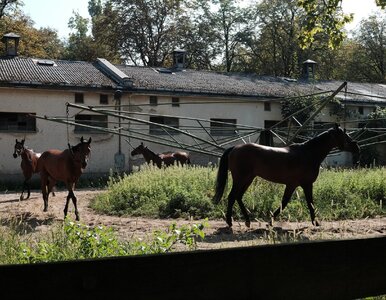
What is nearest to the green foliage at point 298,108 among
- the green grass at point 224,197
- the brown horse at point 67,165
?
the green grass at point 224,197

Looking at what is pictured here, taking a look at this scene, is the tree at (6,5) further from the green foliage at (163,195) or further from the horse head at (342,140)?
the horse head at (342,140)

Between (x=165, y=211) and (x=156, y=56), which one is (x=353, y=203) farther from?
(x=156, y=56)

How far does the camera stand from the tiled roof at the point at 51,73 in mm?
21797

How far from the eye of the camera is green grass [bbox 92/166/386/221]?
10.5 metres

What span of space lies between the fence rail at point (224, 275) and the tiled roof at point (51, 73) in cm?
2081

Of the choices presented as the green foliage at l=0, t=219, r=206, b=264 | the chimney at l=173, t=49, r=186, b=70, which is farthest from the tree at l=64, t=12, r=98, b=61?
the green foliage at l=0, t=219, r=206, b=264

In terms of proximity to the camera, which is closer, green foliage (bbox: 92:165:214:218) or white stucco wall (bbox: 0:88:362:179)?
green foliage (bbox: 92:165:214:218)

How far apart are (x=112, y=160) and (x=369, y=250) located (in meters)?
21.3

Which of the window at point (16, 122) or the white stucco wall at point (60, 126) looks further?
the window at point (16, 122)

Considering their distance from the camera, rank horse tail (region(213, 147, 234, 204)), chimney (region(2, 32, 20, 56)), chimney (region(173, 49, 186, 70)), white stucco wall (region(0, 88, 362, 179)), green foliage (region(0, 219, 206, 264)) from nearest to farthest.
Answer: green foliage (region(0, 219, 206, 264)), horse tail (region(213, 147, 234, 204)), white stucco wall (region(0, 88, 362, 179)), chimney (region(2, 32, 20, 56)), chimney (region(173, 49, 186, 70))

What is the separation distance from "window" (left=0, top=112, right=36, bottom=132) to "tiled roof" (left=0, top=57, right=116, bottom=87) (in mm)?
1487

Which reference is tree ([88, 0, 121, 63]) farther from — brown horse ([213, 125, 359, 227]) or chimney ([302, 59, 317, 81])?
brown horse ([213, 125, 359, 227])

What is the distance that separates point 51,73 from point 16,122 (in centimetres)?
336

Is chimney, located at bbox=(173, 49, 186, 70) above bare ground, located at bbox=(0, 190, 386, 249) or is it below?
above
